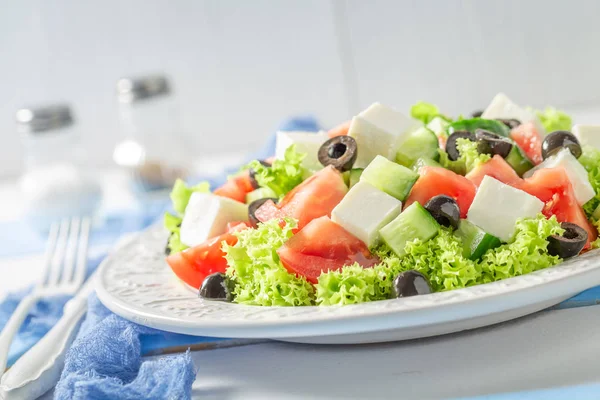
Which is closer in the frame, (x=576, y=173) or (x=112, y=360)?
(x=112, y=360)

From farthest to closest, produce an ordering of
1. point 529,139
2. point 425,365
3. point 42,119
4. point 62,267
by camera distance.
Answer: point 42,119 → point 62,267 → point 529,139 → point 425,365

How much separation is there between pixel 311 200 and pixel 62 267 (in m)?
1.19

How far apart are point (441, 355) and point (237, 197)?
824 millimetres

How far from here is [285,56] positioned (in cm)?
492

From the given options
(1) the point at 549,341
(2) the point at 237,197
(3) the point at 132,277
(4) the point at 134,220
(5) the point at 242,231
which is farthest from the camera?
(4) the point at 134,220

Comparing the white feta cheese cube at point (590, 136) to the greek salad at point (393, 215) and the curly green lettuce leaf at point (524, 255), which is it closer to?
the greek salad at point (393, 215)

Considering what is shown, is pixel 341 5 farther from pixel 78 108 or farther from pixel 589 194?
pixel 589 194

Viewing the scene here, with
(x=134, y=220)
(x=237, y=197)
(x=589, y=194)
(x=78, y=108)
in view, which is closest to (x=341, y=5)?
(x=78, y=108)

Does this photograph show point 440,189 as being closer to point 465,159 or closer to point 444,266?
point 465,159

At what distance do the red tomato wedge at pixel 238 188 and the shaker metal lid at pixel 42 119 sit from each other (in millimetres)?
1420

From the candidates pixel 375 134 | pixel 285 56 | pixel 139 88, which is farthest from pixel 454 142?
pixel 285 56

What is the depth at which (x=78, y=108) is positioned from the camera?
5.21 m

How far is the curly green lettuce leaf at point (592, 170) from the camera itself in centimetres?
178

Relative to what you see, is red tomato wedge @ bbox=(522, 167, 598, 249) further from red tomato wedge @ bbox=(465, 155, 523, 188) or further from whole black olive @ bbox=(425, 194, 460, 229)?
whole black olive @ bbox=(425, 194, 460, 229)
